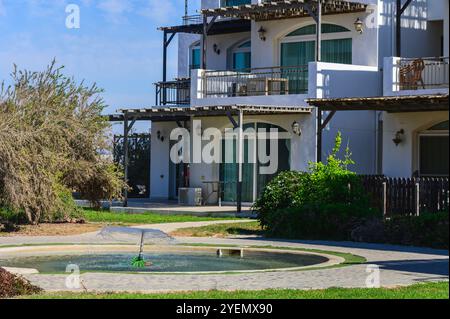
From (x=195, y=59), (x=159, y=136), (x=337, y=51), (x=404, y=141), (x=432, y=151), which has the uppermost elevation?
(x=195, y=59)

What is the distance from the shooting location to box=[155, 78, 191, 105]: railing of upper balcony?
1551 inches

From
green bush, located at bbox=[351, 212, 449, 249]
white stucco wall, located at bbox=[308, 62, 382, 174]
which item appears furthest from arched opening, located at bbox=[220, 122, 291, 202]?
green bush, located at bbox=[351, 212, 449, 249]

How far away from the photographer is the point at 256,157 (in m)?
34.0

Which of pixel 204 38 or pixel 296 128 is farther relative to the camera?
pixel 204 38

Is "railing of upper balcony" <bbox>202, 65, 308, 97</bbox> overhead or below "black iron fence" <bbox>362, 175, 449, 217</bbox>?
overhead

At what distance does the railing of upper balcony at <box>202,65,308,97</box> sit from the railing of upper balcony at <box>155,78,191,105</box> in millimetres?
3414

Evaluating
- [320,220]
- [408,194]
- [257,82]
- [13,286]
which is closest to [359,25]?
[257,82]

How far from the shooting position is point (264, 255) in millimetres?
19938

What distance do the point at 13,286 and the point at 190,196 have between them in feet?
71.6

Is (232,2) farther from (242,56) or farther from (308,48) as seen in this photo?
(308,48)

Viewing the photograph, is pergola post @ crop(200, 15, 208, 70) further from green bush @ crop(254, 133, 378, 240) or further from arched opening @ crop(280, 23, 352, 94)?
green bush @ crop(254, 133, 378, 240)
